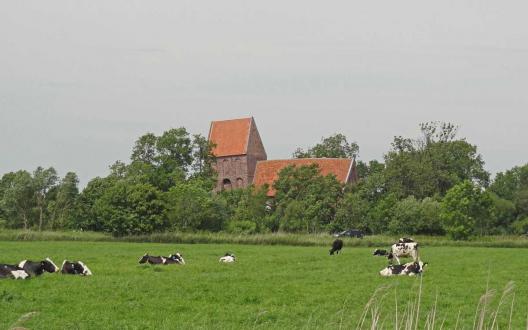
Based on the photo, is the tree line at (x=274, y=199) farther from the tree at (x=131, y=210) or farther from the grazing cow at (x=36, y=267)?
the grazing cow at (x=36, y=267)

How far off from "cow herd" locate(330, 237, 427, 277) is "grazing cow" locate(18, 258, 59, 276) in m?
9.35

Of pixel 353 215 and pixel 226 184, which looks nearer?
pixel 353 215

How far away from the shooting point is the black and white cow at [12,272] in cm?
→ 1725

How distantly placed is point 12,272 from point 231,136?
9516 centimetres

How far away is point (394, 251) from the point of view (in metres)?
28.4

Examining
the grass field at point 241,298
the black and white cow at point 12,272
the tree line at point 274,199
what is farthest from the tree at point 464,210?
the black and white cow at point 12,272

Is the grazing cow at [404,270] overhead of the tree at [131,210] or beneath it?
beneath

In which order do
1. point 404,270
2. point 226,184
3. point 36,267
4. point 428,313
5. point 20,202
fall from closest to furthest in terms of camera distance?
point 428,313 → point 36,267 → point 404,270 → point 20,202 → point 226,184

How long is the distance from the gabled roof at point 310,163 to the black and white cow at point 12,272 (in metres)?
71.2

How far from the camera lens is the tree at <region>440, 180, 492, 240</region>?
6366cm

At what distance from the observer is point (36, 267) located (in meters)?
18.4

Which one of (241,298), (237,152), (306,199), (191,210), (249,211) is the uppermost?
(237,152)

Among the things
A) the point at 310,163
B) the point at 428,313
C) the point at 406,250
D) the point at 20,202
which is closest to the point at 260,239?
the point at 406,250

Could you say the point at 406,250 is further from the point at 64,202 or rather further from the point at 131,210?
the point at 64,202
